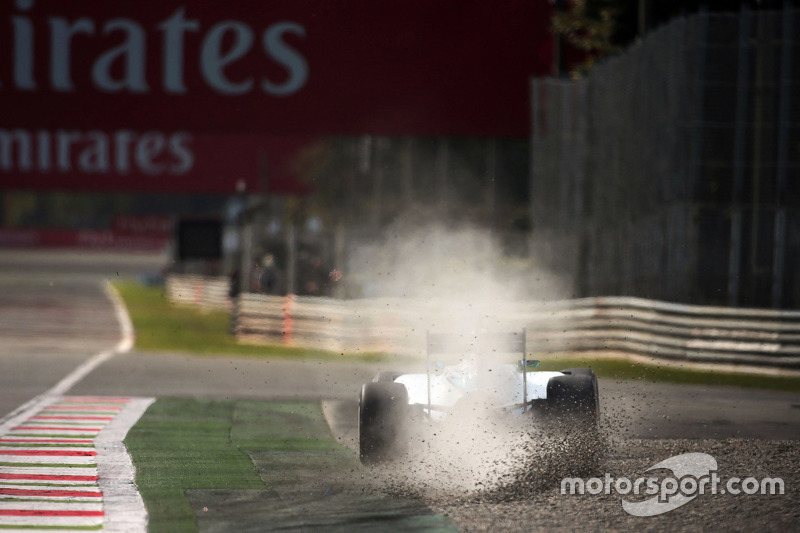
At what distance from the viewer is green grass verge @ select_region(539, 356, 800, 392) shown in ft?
59.6

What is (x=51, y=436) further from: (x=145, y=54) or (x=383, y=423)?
(x=145, y=54)

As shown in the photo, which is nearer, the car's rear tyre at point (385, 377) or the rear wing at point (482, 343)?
the rear wing at point (482, 343)

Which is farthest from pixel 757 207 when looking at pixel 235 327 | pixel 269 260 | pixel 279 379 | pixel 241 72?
pixel 269 260

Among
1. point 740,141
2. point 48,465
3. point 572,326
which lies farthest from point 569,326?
point 48,465

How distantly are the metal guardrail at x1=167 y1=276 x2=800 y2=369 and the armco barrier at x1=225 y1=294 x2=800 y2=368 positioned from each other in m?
0.01

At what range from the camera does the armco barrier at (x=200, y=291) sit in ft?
155

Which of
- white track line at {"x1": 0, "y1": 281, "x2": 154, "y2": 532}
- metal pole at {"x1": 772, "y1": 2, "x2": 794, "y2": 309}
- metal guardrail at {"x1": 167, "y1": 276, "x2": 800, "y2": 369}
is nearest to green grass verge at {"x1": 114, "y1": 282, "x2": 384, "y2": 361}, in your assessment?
metal guardrail at {"x1": 167, "y1": 276, "x2": 800, "y2": 369}

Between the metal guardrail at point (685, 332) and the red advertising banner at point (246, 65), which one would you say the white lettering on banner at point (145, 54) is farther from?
the metal guardrail at point (685, 332)

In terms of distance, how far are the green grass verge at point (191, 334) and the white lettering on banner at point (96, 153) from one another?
8217 millimetres

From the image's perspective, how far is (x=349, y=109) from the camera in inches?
1034

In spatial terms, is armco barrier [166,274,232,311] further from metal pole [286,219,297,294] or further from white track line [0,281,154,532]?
white track line [0,281,154,532]

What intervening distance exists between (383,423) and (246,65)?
17583 millimetres

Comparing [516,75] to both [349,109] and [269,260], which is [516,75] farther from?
[269,260]

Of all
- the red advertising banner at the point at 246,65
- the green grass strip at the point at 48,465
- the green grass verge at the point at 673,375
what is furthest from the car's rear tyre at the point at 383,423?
the red advertising banner at the point at 246,65
